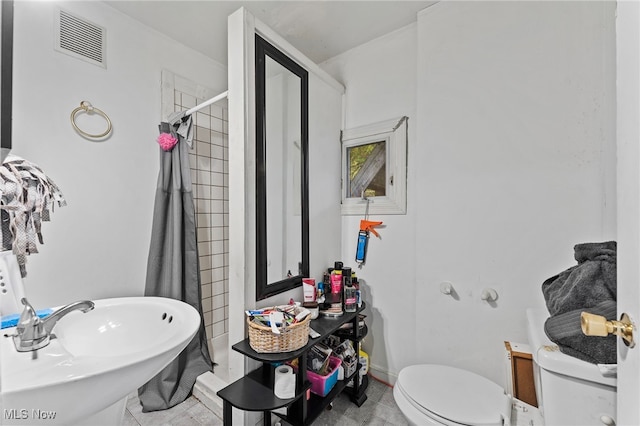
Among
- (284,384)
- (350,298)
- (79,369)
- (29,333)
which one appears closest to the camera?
(79,369)

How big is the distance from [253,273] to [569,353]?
1092 mm

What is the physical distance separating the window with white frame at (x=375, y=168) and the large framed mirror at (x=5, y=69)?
1646 mm

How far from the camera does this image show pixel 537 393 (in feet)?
3.08

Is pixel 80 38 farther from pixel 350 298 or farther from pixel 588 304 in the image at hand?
pixel 588 304

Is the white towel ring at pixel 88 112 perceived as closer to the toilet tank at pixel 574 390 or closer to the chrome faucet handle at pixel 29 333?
the chrome faucet handle at pixel 29 333

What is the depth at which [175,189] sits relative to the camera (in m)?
1.72

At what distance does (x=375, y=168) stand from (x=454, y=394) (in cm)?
129

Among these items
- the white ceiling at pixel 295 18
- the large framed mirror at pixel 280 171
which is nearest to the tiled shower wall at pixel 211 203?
the white ceiling at pixel 295 18

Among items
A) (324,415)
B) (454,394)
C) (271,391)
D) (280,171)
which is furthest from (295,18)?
(324,415)

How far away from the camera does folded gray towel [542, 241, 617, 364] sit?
660 mm

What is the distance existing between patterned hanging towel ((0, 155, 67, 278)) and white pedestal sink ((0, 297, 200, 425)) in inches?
10.4

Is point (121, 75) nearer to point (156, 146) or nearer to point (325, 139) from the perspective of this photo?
point (156, 146)

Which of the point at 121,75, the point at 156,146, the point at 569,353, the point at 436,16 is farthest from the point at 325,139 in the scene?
the point at 569,353

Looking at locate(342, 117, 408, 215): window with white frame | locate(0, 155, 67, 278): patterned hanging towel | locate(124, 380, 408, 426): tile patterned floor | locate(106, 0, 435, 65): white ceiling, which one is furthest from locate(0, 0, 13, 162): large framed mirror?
locate(342, 117, 408, 215): window with white frame
